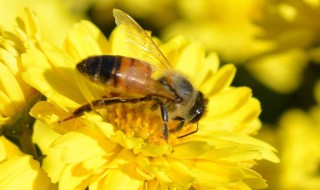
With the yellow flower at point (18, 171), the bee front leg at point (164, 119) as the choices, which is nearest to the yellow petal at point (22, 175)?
the yellow flower at point (18, 171)

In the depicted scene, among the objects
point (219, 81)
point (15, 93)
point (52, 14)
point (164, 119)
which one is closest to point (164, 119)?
point (164, 119)

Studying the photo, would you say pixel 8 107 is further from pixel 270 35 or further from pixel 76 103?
pixel 270 35

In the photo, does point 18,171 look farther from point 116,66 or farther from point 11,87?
point 116,66

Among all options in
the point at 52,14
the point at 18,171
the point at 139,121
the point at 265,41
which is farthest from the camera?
the point at 52,14

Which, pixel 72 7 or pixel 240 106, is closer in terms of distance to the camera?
pixel 240 106

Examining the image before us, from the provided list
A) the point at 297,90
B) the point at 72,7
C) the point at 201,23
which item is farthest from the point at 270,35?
the point at 72,7

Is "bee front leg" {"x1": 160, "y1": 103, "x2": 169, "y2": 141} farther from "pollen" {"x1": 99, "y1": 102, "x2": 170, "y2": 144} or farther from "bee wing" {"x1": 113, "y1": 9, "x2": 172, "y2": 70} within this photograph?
"bee wing" {"x1": 113, "y1": 9, "x2": 172, "y2": 70}

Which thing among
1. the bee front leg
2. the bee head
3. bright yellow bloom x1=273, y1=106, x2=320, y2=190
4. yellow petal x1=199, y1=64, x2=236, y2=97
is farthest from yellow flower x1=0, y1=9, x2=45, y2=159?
bright yellow bloom x1=273, y1=106, x2=320, y2=190
